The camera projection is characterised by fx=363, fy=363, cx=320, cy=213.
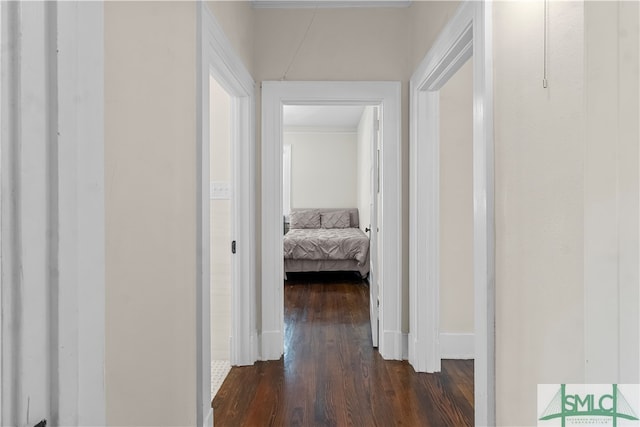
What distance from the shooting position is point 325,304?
4055 millimetres

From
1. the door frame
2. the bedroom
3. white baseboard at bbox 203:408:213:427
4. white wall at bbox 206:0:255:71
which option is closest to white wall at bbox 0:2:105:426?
white baseboard at bbox 203:408:213:427

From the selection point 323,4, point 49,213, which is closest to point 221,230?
point 323,4

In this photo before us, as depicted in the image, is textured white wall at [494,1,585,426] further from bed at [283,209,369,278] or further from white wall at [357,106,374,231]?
white wall at [357,106,374,231]

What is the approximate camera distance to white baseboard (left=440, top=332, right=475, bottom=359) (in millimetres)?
2639

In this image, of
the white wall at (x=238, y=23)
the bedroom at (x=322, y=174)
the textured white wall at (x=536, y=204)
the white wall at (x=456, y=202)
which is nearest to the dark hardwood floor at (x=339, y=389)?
the white wall at (x=456, y=202)

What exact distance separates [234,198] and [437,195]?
4.52 ft

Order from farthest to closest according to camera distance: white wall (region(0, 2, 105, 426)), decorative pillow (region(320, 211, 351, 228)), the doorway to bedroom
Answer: decorative pillow (region(320, 211, 351, 228)), the doorway to bedroom, white wall (region(0, 2, 105, 426))

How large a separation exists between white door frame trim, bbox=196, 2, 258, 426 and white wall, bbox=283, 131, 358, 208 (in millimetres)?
4846

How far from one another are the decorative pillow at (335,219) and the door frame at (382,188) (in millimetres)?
4268

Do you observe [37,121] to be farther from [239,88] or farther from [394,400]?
[394,400]

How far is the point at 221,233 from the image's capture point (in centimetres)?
258

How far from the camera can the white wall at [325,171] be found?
24.3 ft

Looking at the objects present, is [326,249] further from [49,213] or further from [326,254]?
[49,213]

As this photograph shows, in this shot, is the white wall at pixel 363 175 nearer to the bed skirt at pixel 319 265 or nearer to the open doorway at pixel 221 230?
the bed skirt at pixel 319 265
